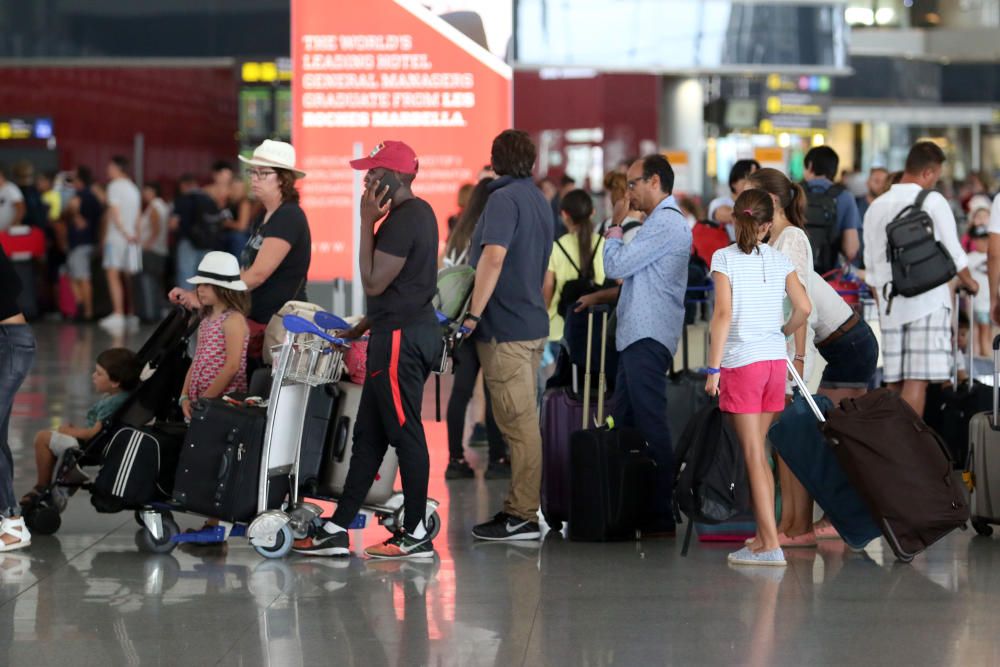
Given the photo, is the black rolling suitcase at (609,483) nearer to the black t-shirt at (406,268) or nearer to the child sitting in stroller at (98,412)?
the black t-shirt at (406,268)

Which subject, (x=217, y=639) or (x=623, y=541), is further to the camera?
(x=623, y=541)

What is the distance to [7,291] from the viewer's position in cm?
714

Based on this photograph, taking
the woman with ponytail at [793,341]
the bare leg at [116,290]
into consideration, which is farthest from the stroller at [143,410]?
the bare leg at [116,290]

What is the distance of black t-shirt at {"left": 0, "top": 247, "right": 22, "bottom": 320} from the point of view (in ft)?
23.3

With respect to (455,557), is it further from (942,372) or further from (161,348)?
(942,372)

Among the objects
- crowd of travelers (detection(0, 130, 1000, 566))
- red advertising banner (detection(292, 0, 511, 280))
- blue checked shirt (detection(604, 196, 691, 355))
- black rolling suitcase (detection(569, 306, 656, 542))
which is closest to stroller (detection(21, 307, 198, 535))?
crowd of travelers (detection(0, 130, 1000, 566))

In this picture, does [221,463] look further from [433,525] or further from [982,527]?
[982,527]

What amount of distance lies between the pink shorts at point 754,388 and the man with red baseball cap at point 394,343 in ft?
4.02

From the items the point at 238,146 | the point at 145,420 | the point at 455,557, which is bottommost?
the point at 455,557

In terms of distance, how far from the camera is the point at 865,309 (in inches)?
391

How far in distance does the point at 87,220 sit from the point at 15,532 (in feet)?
44.7

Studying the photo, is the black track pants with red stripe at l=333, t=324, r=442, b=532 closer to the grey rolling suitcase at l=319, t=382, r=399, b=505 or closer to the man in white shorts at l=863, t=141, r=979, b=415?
the grey rolling suitcase at l=319, t=382, r=399, b=505

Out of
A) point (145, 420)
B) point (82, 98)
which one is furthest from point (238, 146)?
point (145, 420)

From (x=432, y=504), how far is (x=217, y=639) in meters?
1.77
